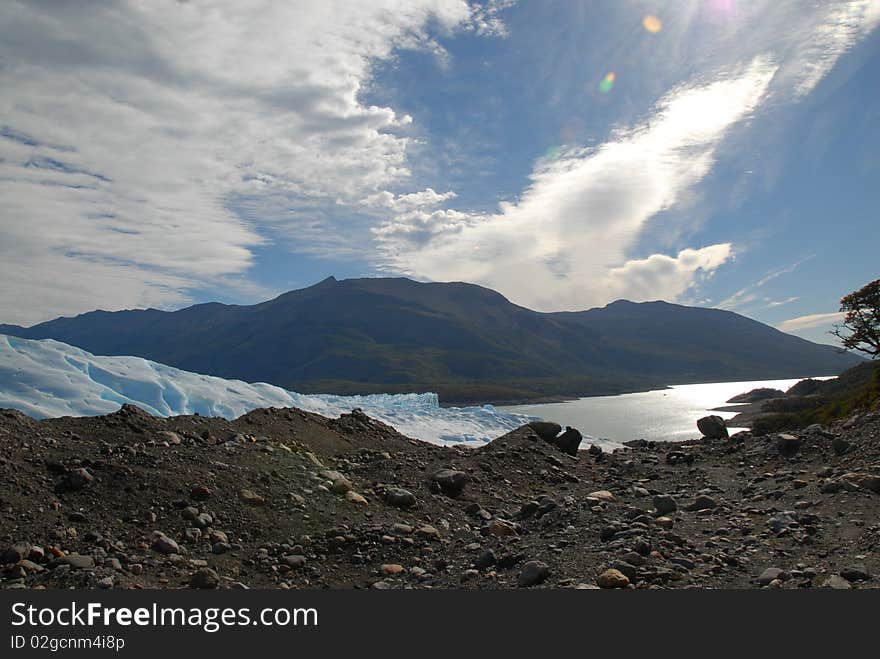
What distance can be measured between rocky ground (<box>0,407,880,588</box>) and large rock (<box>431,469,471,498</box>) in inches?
2.0

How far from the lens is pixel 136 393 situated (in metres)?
28.8

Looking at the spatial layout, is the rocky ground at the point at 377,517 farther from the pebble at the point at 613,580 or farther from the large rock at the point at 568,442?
the large rock at the point at 568,442

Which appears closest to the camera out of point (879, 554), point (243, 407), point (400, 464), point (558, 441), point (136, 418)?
point (879, 554)

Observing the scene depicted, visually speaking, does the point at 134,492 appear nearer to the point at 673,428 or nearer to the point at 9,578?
the point at 9,578

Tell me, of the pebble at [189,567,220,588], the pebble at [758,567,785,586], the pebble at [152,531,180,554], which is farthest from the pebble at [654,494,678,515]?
the pebble at [152,531,180,554]

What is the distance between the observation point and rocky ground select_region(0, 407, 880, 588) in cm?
801

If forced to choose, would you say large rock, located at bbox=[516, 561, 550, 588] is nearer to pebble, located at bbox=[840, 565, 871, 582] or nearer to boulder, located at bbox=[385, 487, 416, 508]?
pebble, located at bbox=[840, 565, 871, 582]

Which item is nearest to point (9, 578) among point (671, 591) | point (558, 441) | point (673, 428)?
point (671, 591)

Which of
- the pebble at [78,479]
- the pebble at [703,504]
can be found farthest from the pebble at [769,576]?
the pebble at [78,479]

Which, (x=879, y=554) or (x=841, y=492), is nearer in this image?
(x=879, y=554)

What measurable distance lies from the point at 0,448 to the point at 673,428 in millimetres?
96267

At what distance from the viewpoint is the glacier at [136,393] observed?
22.2m

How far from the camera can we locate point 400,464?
1570cm

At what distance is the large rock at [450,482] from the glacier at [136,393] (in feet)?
53.7
